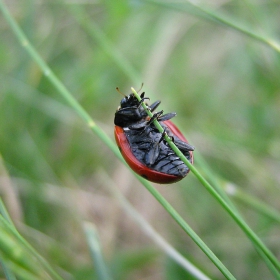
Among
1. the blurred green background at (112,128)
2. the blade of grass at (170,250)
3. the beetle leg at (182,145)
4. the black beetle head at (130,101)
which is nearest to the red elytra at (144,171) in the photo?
the beetle leg at (182,145)

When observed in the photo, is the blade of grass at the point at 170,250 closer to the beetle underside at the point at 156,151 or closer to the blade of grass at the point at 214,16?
the beetle underside at the point at 156,151

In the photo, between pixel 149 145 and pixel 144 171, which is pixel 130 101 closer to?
pixel 149 145

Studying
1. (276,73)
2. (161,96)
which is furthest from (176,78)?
(276,73)

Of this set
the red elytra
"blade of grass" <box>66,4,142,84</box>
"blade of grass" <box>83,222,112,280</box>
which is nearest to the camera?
the red elytra

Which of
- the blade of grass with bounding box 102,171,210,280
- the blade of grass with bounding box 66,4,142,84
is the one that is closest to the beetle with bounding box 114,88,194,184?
the blade of grass with bounding box 102,171,210,280

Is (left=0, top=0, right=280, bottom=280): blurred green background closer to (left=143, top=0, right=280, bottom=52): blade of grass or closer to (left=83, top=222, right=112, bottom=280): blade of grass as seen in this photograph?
(left=143, top=0, right=280, bottom=52): blade of grass
